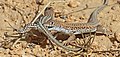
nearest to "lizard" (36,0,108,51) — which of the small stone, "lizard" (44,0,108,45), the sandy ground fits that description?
"lizard" (44,0,108,45)

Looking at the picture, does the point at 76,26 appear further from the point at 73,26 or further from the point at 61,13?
the point at 61,13

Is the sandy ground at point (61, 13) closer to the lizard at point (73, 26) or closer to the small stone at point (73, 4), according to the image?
the small stone at point (73, 4)

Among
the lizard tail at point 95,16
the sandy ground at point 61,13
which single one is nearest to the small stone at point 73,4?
the sandy ground at point 61,13

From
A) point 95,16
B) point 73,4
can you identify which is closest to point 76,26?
point 95,16

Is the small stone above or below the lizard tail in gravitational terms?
above

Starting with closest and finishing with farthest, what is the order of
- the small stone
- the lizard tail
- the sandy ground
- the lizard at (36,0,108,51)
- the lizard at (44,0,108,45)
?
1. the lizard at (36,0,108,51)
2. the sandy ground
3. the lizard at (44,0,108,45)
4. the lizard tail
5. the small stone

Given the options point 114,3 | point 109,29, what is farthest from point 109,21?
point 114,3

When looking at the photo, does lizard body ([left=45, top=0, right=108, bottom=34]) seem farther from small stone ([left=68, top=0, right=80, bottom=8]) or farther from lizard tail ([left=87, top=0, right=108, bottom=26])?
small stone ([left=68, top=0, right=80, bottom=8])
